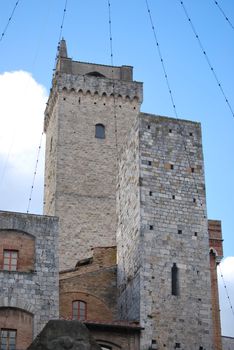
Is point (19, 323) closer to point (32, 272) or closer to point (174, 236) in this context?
point (32, 272)

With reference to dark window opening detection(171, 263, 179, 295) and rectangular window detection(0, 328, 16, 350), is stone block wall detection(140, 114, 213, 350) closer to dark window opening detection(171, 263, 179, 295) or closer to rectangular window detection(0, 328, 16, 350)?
dark window opening detection(171, 263, 179, 295)

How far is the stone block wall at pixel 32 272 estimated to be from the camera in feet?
101

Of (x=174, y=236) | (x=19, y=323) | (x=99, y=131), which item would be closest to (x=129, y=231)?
(x=174, y=236)

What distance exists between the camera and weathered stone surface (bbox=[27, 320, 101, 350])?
18.8 meters

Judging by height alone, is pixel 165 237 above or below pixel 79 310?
above

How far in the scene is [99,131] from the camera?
51.1m

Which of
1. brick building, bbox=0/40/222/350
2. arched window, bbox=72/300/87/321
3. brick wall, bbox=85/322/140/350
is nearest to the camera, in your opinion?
brick wall, bbox=85/322/140/350

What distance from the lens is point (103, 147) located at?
166 feet

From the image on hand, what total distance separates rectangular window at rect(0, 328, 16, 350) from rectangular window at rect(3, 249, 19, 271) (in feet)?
8.29

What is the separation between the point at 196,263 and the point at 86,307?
5.05 metres

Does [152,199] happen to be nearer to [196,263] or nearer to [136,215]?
[136,215]

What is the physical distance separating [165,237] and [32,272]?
5638mm

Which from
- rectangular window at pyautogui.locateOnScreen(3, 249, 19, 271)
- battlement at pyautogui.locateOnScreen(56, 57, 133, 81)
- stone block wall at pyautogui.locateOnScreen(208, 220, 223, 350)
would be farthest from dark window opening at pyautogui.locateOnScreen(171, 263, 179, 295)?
battlement at pyautogui.locateOnScreen(56, 57, 133, 81)

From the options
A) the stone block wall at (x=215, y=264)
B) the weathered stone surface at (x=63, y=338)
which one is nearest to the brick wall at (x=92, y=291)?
the stone block wall at (x=215, y=264)
